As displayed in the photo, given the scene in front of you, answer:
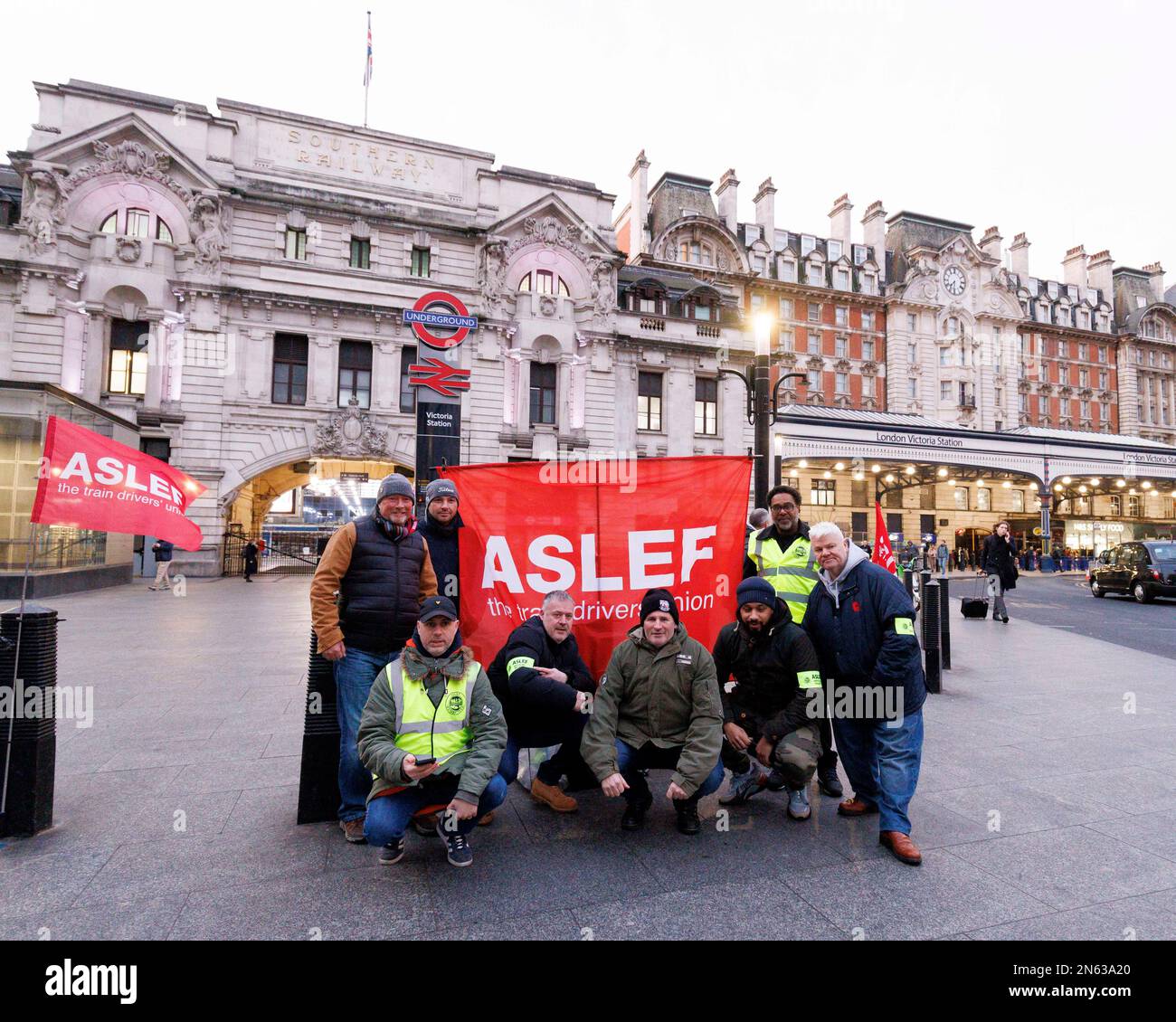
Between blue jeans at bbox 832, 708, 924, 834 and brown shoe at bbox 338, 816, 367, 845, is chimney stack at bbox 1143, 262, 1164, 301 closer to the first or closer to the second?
blue jeans at bbox 832, 708, 924, 834

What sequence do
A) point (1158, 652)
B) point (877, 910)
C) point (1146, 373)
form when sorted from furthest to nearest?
point (1146, 373) → point (1158, 652) → point (877, 910)

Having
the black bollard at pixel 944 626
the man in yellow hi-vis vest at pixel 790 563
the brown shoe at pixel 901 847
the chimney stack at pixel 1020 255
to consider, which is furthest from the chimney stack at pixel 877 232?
the brown shoe at pixel 901 847


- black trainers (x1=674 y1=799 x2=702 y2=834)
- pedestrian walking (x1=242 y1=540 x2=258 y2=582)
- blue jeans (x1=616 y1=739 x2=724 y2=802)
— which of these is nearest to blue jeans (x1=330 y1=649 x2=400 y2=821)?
blue jeans (x1=616 y1=739 x2=724 y2=802)

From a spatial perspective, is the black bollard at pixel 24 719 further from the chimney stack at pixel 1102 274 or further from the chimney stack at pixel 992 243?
the chimney stack at pixel 1102 274

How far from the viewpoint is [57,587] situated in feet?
52.7

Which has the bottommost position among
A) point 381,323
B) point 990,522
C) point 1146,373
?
point 990,522

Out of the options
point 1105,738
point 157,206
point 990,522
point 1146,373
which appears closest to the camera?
point 1105,738

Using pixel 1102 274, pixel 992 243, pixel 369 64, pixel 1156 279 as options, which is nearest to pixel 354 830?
pixel 369 64

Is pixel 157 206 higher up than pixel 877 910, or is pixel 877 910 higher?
pixel 157 206

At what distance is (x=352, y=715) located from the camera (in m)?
3.95
